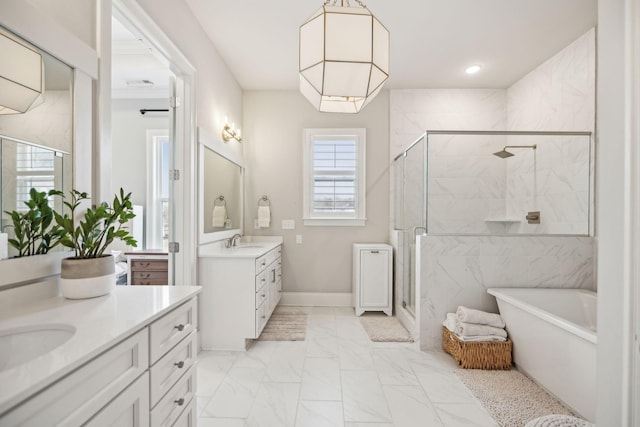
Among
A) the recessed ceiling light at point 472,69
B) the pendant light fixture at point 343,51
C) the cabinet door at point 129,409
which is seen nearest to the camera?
the cabinet door at point 129,409

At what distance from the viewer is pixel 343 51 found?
162 cm

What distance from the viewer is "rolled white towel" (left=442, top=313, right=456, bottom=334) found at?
264 cm

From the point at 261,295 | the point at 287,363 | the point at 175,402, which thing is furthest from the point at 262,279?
the point at 175,402

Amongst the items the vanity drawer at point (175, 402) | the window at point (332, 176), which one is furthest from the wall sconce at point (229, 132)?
the vanity drawer at point (175, 402)

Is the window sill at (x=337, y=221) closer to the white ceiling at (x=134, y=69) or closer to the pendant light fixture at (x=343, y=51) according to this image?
the white ceiling at (x=134, y=69)

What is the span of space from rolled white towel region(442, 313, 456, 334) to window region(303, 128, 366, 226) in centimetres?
179

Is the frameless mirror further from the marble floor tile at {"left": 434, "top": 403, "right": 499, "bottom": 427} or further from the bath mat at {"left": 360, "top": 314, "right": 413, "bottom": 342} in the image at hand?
the bath mat at {"left": 360, "top": 314, "right": 413, "bottom": 342}

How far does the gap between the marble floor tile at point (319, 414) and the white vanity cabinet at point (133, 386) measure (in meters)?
0.71

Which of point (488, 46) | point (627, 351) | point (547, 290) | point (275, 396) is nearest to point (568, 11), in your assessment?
point (488, 46)

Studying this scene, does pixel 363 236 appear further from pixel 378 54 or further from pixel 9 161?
pixel 9 161

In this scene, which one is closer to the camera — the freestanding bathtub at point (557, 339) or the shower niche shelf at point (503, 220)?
the freestanding bathtub at point (557, 339)

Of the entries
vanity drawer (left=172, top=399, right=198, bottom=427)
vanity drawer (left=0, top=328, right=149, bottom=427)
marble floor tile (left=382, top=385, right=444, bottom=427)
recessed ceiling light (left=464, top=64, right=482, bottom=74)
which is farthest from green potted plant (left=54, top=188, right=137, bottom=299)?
recessed ceiling light (left=464, top=64, right=482, bottom=74)

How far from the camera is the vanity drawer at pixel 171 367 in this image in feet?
3.61

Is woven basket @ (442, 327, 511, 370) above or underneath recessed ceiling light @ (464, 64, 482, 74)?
underneath
